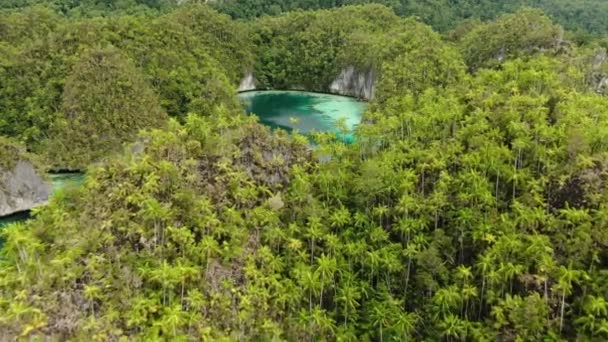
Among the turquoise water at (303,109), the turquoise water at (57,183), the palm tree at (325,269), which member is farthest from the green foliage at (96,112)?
the palm tree at (325,269)

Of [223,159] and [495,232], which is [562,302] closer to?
[495,232]

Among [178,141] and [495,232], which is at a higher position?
[178,141]

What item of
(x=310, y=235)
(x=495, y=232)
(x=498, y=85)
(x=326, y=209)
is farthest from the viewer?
(x=498, y=85)

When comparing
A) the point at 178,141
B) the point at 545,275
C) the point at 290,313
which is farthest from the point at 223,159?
the point at 545,275

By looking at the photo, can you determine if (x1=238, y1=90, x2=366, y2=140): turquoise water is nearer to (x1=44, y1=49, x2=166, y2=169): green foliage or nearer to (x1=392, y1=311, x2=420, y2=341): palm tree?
(x1=44, y1=49, x2=166, y2=169): green foliage

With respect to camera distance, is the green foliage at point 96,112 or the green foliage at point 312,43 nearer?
the green foliage at point 96,112

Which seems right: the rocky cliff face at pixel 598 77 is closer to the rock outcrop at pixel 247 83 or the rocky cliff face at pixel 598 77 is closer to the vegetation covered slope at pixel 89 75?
the vegetation covered slope at pixel 89 75
